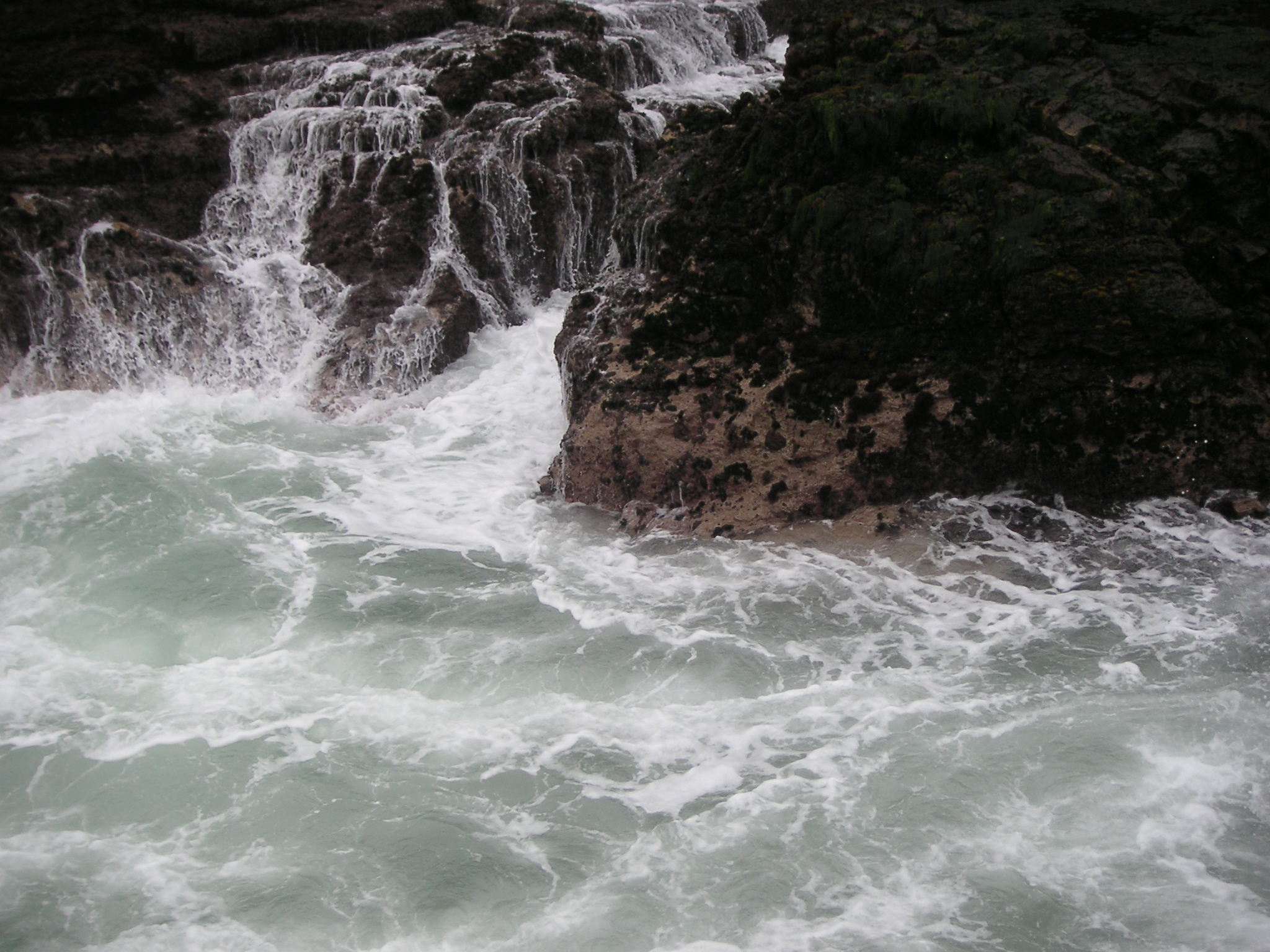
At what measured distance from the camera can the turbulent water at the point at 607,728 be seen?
7.19 metres

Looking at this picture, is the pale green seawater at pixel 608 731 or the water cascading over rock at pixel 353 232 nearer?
the pale green seawater at pixel 608 731

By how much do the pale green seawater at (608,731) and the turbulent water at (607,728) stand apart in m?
0.03

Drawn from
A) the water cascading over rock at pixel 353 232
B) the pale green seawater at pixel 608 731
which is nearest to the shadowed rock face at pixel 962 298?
the pale green seawater at pixel 608 731

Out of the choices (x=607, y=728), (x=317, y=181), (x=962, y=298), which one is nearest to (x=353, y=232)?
(x=317, y=181)

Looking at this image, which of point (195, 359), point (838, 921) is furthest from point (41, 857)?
point (195, 359)

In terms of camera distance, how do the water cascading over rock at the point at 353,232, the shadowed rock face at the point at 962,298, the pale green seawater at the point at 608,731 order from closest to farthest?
the pale green seawater at the point at 608,731 < the shadowed rock face at the point at 962,298 < the water cascading over rock at the point at 353,232

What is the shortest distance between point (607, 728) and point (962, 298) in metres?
6.75

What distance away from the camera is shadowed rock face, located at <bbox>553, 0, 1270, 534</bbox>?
37.3ft

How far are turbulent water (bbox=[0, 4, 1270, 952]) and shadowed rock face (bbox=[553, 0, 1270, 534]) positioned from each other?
787mm

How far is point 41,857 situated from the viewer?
7.75 metres

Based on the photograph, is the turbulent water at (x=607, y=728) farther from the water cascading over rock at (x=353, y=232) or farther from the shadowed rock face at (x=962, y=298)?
the water cascading over rock at (x=353, y=232)

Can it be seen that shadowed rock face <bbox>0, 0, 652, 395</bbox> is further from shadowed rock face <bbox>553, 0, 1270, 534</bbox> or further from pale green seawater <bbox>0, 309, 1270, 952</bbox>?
shadowed rock face <bbox>553, 0, 1270, 534</bbox>

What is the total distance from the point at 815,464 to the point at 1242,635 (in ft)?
15.5

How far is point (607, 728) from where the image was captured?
356 inches
